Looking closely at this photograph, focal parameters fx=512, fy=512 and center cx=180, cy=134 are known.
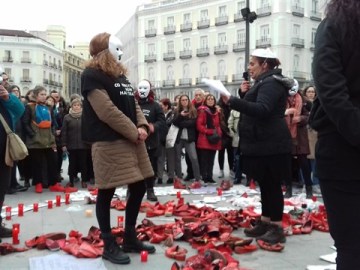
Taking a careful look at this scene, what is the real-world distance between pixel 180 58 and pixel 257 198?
5723 centimetres

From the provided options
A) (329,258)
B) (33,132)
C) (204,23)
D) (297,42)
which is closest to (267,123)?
(329,258)

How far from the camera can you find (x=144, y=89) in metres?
8.25

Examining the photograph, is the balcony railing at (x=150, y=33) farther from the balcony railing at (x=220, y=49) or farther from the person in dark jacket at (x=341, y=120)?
the person in dark jacket at (x=341, y=120)

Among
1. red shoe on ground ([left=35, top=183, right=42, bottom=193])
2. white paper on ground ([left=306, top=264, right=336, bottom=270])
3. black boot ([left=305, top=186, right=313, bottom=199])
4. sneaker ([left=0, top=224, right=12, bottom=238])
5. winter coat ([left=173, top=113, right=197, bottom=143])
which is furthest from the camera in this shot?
winter coat ([left=173, top=113, right=197, bottom=143])

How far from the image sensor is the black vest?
4488 mm

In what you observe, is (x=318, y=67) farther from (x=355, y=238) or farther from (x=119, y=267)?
(x=119, y=267)

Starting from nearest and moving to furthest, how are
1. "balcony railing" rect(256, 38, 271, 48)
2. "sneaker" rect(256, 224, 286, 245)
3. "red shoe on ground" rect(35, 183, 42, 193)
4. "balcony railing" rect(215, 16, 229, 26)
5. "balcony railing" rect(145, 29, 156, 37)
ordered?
1. "sneaker" rect(256, 224, 286, 245)
2. "red shoe on ground" rect(35, 183, 42, 193)
3. "balcony railing" rect(256, 38, 271, 48)
4. "balcony railing" rect(215, 16, 229, 26)
5. "balcony railing" rect(145, 29, 156, 37)

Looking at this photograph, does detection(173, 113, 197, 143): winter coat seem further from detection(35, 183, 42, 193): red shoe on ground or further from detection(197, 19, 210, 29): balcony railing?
detection(197, 19, 210, 29): balcony railing

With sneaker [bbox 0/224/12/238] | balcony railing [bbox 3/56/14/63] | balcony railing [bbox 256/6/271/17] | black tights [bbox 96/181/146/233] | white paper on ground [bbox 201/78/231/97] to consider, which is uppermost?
balcony railing [bbox 256/6/271/17]

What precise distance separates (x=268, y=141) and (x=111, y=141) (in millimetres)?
1582

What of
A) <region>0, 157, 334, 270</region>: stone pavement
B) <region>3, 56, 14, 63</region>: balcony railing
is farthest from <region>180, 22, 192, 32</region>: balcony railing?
<region>0, 157, 334, 270</region>: stone pavement

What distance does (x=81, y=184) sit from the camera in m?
10.2

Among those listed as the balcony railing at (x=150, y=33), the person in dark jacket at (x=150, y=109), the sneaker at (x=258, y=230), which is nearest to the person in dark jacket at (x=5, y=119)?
the sneaker at (x=258, y=230)

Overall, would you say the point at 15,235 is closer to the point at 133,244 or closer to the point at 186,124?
the point at 133,244
